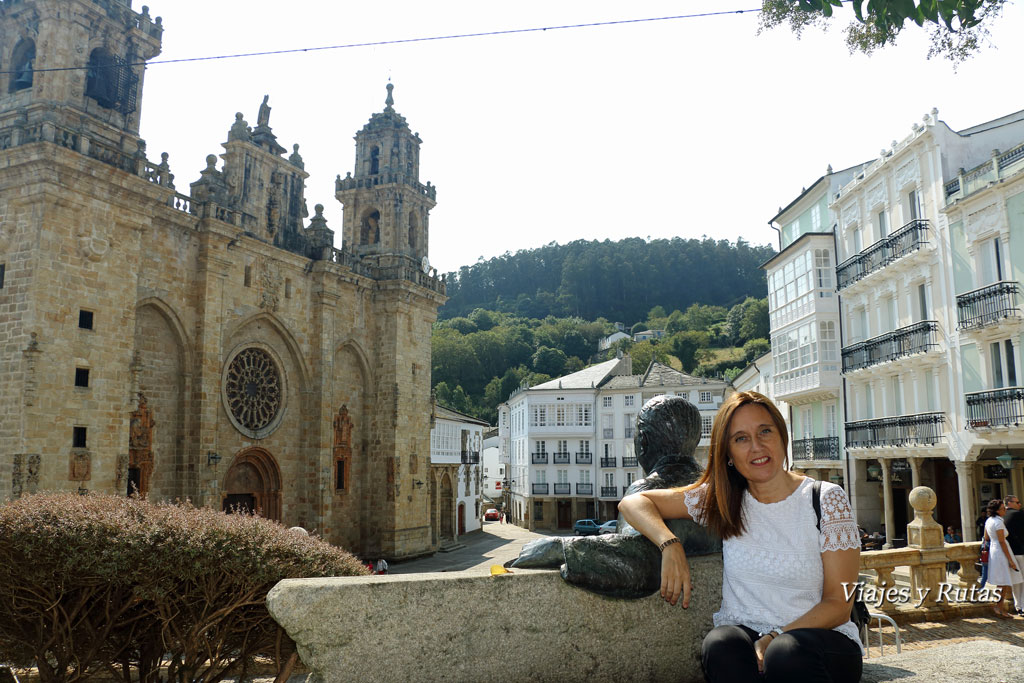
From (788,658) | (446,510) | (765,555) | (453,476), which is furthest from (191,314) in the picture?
(453,476)

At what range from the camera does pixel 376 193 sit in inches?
1519

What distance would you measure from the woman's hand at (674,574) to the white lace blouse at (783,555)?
25 centimetres

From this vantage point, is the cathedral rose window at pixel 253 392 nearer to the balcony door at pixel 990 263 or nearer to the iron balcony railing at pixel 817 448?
the iron balcony railing at pixel 817 448

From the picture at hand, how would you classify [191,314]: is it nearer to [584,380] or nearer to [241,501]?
[241,501]

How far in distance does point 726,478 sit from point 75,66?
23.1 metres

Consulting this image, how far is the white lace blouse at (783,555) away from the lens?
349 centimetres

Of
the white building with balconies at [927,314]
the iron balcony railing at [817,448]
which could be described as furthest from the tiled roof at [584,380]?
the white building with balconies at [927,314]

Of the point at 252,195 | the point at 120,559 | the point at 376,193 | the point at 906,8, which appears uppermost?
the point at 376,193

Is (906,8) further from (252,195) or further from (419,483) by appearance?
(419,483)

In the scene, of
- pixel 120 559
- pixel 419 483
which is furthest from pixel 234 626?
pixel 419 483

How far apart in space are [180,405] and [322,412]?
6.73 metres

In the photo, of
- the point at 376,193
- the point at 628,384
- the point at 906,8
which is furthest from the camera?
the point at 628,384

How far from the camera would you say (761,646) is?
3432 millimetres

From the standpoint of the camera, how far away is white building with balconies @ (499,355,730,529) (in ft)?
176
